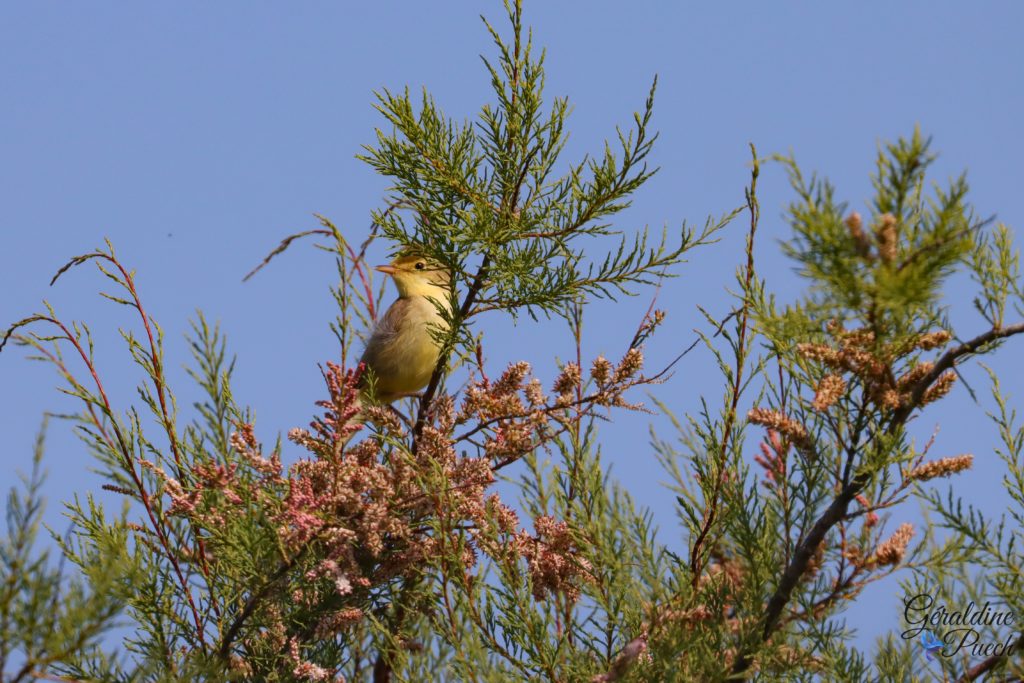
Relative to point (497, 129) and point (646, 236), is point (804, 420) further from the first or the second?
point (497, 129)

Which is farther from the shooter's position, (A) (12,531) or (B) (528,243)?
(B) (528,243)

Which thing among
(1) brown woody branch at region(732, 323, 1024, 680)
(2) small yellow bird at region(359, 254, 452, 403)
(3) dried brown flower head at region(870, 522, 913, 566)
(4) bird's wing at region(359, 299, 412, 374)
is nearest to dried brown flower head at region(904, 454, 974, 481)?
(1) brown woody branch at region(732, 323, 1024, 680)

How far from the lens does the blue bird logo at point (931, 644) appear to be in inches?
143

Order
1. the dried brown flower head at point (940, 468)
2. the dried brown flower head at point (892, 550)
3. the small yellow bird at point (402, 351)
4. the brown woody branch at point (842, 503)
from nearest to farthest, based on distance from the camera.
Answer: the brown woody branch at point (842, 503) < the dried brown flower head at point (940, 468) < the dried brown flower head at point (892, 550) < the small yellow bird at point (402, 351)

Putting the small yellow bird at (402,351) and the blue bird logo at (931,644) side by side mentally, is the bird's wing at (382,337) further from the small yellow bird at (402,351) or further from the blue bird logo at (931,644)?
the blue bird logo at (931,644)

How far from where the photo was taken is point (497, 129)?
3.68m

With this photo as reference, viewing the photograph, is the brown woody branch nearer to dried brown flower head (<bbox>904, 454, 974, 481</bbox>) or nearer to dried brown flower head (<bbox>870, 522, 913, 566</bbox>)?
dried brown flower head (<bbox>904, 454, 974, 481</bbox>)

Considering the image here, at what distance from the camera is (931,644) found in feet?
12.0

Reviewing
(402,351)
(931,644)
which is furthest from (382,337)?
(931,644)

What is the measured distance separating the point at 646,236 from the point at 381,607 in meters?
1.56

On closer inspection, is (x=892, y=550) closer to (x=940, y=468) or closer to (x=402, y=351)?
(x=940, y=468)

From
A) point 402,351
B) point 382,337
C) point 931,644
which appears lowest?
point 931,644

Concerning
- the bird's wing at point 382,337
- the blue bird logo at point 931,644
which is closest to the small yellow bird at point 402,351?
the bird's wing at point 382,337

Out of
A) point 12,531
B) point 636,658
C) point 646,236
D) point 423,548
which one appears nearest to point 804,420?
point 636,658
